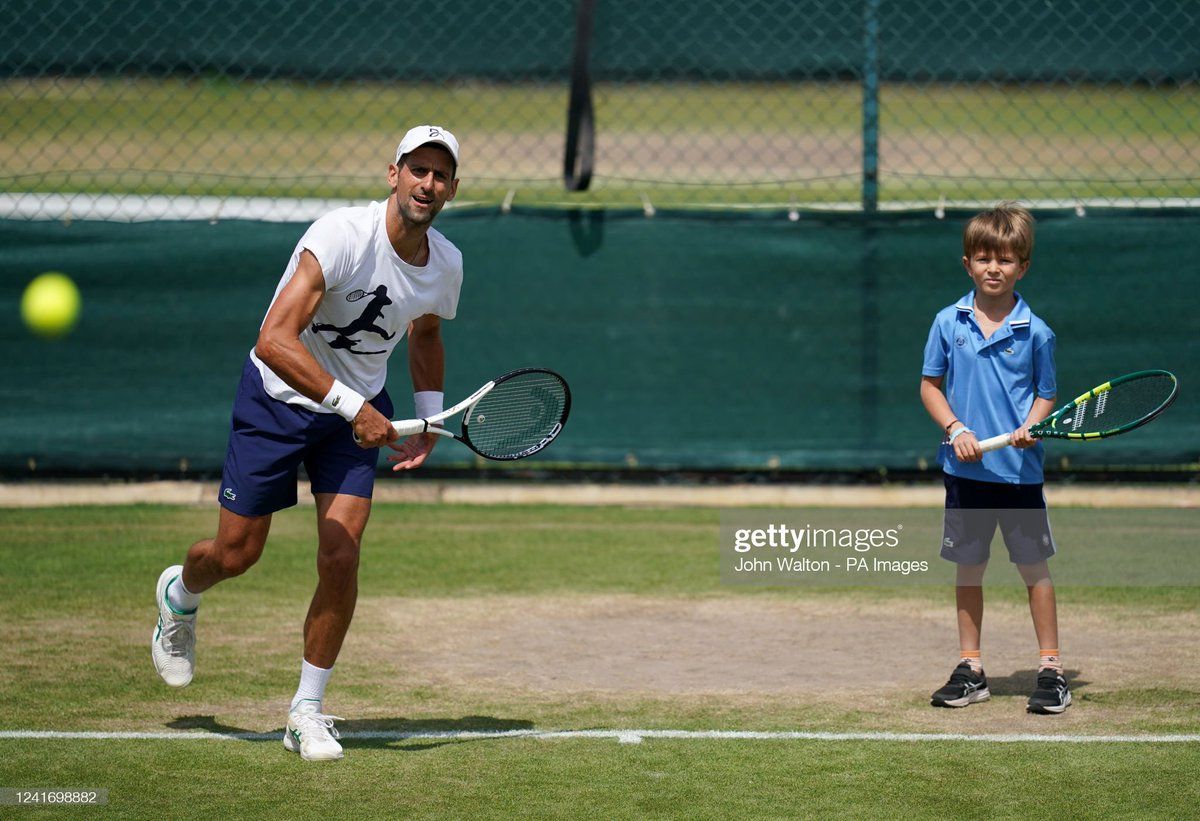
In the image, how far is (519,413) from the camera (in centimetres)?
522

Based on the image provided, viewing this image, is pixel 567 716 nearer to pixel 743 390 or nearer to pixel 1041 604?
pixel 1041 604

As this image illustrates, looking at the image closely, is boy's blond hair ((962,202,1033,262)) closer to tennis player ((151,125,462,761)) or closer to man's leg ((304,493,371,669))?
tennis player ((151,125,462,761))

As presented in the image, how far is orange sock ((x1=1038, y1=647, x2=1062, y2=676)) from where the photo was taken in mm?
5227

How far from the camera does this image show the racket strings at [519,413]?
16.9 ft

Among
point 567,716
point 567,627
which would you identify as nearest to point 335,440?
point 567,716

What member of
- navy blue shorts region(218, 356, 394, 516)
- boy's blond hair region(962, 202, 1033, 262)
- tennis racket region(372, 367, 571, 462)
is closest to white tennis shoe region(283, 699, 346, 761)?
navy blue shorts region(218, 356, 394, 516)

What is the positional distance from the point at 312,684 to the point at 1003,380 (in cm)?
248

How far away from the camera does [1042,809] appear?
13.8 ft

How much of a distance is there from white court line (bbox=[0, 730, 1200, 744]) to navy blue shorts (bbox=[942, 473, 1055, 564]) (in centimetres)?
71

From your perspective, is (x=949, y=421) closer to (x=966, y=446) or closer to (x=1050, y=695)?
(x=966, y=446)

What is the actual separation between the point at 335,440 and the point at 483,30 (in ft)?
14.5

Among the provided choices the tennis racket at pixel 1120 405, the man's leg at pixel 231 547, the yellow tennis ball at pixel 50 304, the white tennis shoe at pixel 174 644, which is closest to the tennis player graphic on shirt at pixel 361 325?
the man's leg at pixel 231 547

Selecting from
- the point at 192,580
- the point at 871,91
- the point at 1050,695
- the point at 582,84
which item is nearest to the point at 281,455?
the point at 192,580

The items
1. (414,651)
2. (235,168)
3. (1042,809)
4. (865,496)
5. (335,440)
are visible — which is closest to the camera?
(1042,809)
